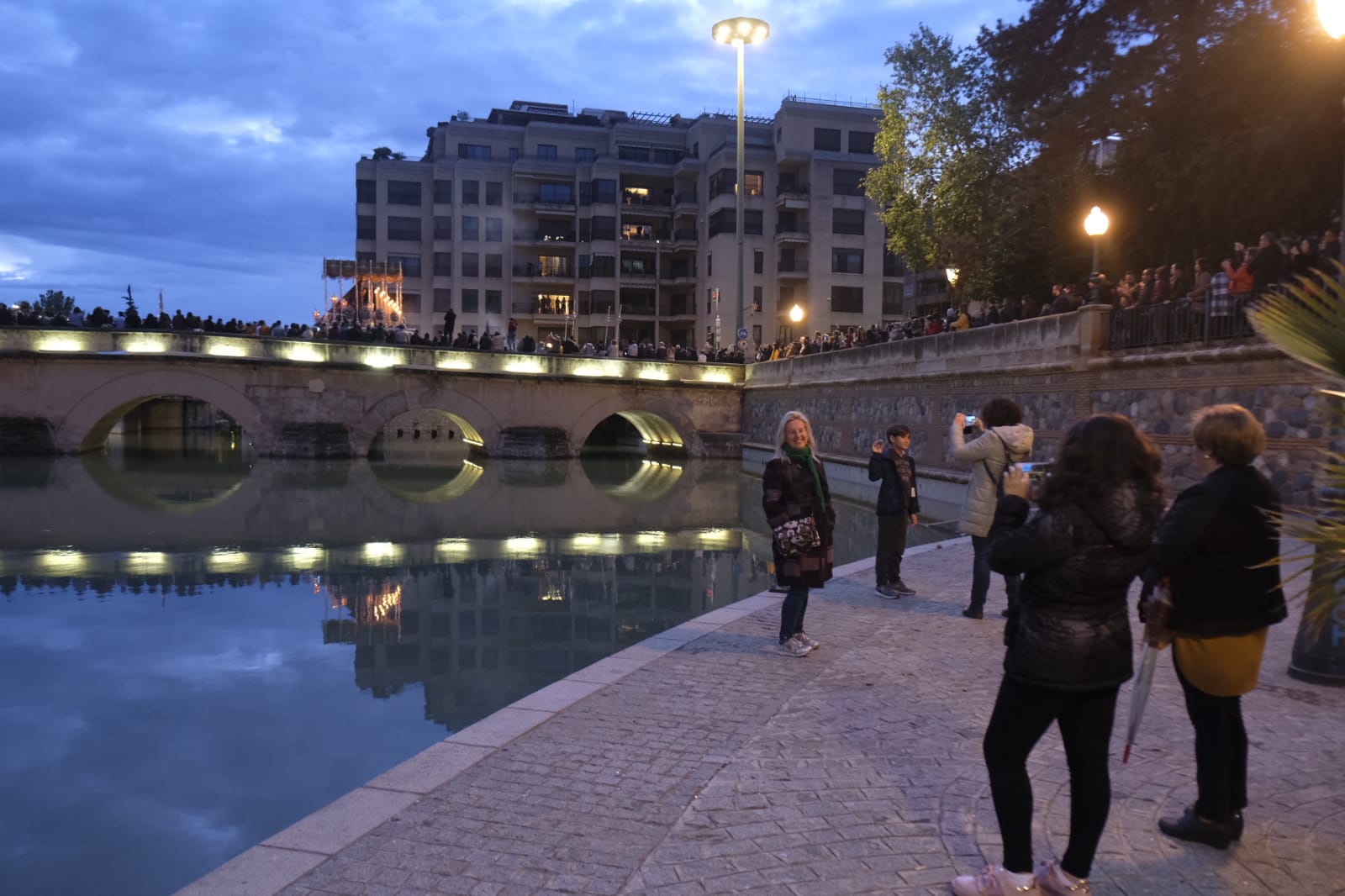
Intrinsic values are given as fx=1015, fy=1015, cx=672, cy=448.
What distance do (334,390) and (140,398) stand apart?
6.05 m

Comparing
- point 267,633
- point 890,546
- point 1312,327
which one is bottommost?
point 267,633

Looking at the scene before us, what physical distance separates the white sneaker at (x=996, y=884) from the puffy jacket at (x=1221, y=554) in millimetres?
1214

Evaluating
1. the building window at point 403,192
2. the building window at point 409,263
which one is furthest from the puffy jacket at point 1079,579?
the building window at point 403,192

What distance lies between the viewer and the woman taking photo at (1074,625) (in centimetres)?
343

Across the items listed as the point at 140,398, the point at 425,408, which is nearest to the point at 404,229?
the point at 425,408

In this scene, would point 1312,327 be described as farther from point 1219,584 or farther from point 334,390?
point 334,390

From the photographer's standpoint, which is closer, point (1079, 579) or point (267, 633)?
point (1079, 579)

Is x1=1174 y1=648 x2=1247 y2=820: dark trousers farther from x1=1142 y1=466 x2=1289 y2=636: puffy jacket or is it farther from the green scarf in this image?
the green scarf

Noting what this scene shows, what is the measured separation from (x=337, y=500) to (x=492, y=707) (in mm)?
15747

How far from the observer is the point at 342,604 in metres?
11.1

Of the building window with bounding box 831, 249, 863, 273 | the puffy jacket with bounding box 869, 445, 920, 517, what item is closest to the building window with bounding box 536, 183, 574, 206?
the building window with bounding box 831, 249, 863, 273

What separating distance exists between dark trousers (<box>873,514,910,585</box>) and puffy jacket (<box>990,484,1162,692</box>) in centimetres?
651

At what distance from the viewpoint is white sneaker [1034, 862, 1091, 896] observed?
3.55m

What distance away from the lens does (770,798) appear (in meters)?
4.72
